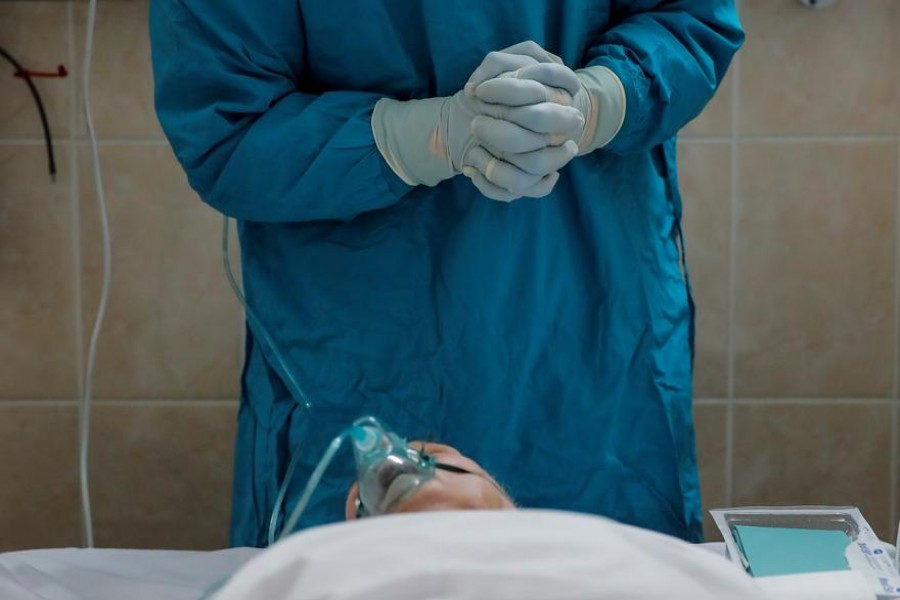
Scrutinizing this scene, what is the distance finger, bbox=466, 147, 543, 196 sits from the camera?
1022 mm

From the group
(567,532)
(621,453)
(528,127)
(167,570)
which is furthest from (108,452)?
(567,532)

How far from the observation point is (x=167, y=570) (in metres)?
1.08

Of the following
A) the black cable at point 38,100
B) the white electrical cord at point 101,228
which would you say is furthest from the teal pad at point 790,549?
the black cable at point 38,100

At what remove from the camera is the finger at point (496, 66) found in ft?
3.31

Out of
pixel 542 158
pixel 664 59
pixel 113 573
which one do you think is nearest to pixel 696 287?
pixel 664 59

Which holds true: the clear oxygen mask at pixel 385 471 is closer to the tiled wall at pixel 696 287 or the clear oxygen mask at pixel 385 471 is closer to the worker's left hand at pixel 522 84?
the worker's left hand at pixel 522 84

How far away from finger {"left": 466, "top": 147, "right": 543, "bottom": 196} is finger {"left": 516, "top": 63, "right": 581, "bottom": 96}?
0.08 metres

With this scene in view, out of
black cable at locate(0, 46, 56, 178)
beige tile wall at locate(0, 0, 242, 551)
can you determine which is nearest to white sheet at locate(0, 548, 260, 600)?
beige tile wall at locate(0, 0, 242, 551)

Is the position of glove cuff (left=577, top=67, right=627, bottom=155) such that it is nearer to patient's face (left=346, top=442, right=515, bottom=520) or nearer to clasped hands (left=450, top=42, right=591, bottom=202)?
clasped hands (left=450, top=42, right=591, bottom=202)

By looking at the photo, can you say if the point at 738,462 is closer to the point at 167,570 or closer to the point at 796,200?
the point at 796,200

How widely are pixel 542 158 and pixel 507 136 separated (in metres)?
0.04

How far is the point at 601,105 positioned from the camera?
3.55 ft

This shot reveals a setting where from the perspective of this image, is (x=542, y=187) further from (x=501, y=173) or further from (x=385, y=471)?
(x=385, y=471)

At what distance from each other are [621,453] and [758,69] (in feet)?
2.54
